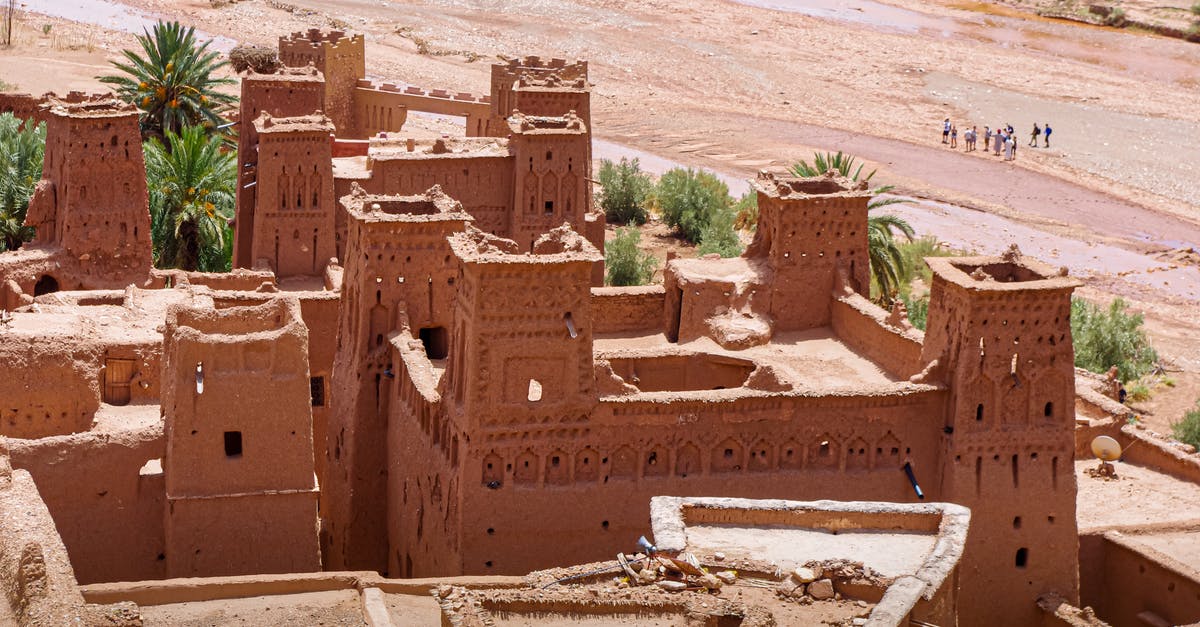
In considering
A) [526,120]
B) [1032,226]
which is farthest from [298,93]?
[1032,226]

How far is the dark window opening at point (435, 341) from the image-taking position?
1166 inches

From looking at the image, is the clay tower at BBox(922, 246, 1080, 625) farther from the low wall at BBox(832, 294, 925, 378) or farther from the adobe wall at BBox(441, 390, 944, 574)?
the low wall at BBox(832, 294, 925, 378)

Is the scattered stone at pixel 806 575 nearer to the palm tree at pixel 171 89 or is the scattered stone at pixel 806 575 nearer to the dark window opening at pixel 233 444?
the dark window opening at pixel 233 444

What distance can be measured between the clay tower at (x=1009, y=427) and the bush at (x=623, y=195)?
30.6m

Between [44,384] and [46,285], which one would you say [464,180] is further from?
[44,384]

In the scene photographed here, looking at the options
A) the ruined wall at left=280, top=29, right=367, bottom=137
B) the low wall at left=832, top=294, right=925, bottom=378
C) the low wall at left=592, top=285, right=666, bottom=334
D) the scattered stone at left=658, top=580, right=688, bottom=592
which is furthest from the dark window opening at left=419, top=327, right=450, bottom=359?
the ruined wall at left=280, top=29, right=367, bottom=137

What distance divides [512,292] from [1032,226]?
38417mm

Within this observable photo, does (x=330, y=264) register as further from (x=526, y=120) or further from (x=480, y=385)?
(x=480, y=385)

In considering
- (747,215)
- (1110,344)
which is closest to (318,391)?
(1110,344)

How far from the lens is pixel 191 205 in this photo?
138 feet

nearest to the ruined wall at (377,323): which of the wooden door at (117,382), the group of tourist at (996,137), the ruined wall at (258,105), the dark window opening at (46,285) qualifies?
the wooden door at (117,382)

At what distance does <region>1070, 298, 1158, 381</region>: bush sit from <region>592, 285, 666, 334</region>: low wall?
46.6ft

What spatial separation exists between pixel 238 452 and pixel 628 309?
32.9 ft

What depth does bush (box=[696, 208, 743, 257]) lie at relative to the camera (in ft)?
168
